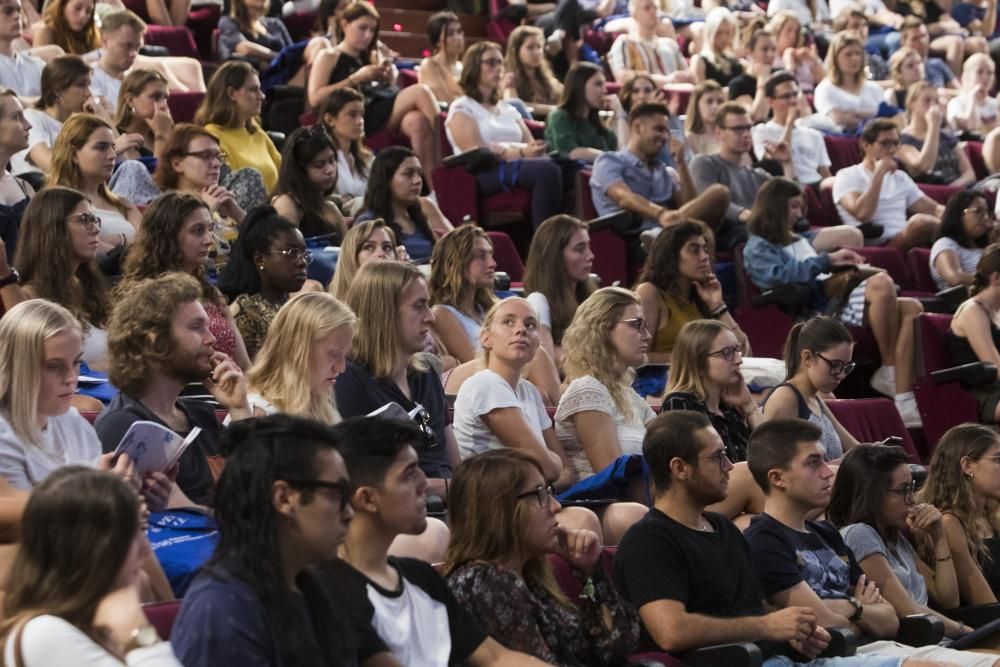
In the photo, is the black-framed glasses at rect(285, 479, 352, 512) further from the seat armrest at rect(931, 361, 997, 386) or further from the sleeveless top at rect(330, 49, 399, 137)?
the sleeveless top at rect(330, 49, 399, 137)

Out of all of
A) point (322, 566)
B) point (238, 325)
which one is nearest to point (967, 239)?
point (238, 325)

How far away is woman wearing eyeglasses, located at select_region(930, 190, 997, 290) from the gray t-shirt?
2790 mm

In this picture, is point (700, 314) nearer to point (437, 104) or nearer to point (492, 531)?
point (437, 104)

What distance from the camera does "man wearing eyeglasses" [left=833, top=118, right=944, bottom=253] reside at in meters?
7.60

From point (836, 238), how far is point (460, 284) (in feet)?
8.87

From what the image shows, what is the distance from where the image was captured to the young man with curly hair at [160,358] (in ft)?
10.7

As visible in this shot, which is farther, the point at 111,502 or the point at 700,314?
the point at 700,314

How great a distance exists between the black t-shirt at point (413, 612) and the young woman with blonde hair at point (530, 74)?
525cm

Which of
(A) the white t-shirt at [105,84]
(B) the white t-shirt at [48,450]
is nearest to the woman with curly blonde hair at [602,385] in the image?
(B) the white t-shirt at [48,450]

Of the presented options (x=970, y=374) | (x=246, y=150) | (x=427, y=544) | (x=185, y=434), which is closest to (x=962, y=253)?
(x=970, y=374)

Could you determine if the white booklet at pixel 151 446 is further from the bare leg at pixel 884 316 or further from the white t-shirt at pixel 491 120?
the white t-shirt at pixel 491 120

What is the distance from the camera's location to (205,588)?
2262 mm

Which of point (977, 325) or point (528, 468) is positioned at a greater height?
point (528, 468)

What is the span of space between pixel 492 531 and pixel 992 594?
1912 millimetres
